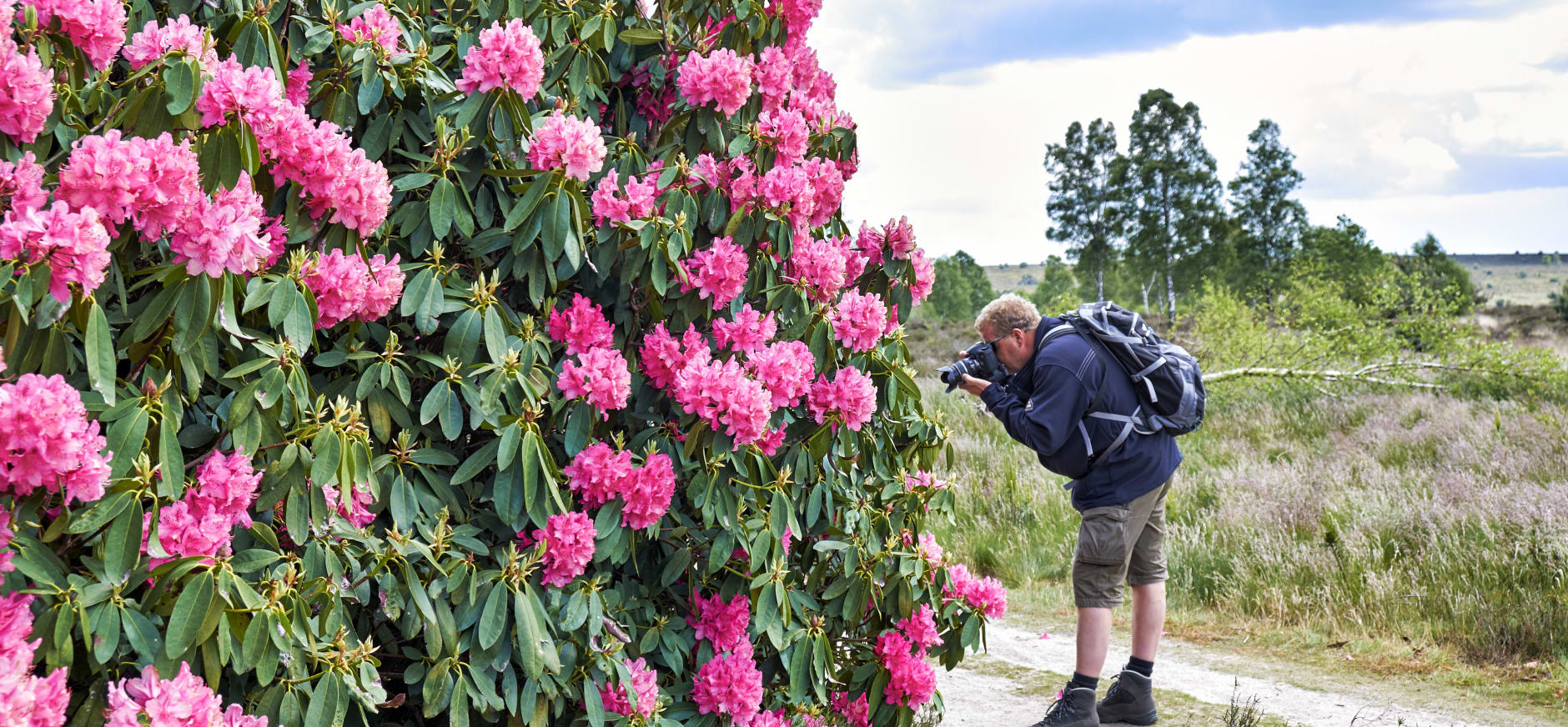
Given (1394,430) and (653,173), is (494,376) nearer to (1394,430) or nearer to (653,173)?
(653,173)

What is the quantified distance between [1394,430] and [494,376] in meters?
11.4

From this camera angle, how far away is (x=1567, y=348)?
25.7m

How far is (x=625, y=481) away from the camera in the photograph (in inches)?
108

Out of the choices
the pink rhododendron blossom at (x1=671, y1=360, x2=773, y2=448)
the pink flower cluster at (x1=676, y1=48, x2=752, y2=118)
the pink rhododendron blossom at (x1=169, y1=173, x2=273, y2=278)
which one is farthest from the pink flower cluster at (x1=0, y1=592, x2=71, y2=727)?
the pink flower cluster at (x1=676, y1=48, x2=752, y2=118)

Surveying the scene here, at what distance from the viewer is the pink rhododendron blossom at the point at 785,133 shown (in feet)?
10.6

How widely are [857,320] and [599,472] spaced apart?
1037mm

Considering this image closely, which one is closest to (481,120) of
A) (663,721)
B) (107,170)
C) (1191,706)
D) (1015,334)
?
(107,170)

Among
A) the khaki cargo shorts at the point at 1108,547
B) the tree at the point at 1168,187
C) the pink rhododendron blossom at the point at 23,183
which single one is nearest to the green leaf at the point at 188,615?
the pink rhododendron blossom at the point at 23,183

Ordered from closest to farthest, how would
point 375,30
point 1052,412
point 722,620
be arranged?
point 375,30, point 722,620, point 1052,412

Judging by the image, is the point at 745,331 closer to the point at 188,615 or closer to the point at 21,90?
the point at 188,615

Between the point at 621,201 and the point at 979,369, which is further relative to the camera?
the point at 979,369

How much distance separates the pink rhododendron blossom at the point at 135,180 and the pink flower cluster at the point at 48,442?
12.5 inches

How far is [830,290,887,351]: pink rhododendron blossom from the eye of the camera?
3.32m

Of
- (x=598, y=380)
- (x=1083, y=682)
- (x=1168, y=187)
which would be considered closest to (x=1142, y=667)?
(x=1083, y=682)
